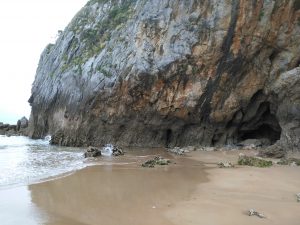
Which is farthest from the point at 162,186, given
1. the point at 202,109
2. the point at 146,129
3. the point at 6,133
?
the point at 6,133

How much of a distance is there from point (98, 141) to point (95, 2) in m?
16.9

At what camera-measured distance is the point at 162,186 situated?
12227 mm

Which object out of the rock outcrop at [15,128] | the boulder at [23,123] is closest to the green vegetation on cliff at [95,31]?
the rock outcrop at [15,128]

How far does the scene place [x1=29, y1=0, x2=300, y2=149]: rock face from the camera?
23375 mm

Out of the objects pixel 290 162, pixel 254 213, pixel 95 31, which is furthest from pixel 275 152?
pixel 95 31

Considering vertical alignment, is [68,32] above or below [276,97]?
above

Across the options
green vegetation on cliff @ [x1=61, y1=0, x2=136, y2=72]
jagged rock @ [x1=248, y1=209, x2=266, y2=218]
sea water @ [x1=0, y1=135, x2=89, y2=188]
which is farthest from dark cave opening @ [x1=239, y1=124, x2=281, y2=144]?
jagged rock @ [x1=248, y1=209, x2=266, y2=218]

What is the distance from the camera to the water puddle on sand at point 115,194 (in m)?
8.66

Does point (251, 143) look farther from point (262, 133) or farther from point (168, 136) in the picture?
point (168, 136)

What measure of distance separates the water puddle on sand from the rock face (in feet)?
27.5

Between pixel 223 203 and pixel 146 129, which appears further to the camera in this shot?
pixel 146 129

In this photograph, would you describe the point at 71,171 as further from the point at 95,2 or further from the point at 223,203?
the point at 95,2

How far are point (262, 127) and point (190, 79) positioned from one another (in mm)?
6175

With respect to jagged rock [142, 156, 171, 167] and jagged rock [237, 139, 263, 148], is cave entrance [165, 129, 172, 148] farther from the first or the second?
jagged rock [142, 156, 171, 167]
